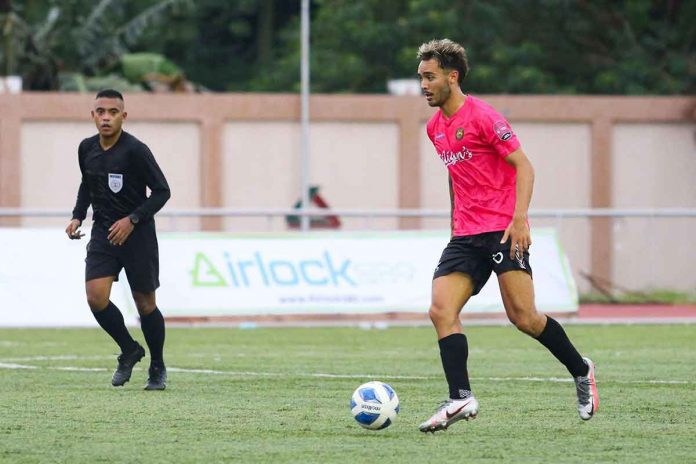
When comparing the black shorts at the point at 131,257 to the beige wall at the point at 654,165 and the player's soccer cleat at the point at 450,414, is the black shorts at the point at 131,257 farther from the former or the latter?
the beige wall at the point at 654,165

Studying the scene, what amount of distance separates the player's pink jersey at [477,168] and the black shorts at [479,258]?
5 cm

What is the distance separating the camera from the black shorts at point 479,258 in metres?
8.46

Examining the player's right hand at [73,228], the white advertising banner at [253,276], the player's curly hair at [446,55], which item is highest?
the player's curly hair at [446,55]

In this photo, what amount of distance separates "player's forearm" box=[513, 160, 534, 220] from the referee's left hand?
3.23 m

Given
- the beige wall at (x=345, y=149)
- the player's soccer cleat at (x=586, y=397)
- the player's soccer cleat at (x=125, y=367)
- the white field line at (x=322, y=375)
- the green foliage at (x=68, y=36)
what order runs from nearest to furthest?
the player's soccer cleat at (x=586, y=397) < the player's soccer cleat at (x=125, y=367) < the white field line at (x=322, y=375) < the beige wall at (x=345, y=149) < the green foliage at (x=68, y=36)

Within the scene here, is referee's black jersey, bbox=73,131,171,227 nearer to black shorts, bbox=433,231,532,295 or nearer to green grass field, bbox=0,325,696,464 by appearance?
green grass field, bbox=0,325,696,464

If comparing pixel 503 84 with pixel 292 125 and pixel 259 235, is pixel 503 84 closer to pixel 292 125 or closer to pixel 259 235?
pixel 292 125

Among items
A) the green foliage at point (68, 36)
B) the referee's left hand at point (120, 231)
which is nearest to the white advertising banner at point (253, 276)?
the referee's left hand at point (120, 231)

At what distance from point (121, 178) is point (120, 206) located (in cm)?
20

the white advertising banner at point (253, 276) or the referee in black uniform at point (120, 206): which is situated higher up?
the referee in black uniform at point (120, 206)

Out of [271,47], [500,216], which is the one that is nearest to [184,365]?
[500,216]

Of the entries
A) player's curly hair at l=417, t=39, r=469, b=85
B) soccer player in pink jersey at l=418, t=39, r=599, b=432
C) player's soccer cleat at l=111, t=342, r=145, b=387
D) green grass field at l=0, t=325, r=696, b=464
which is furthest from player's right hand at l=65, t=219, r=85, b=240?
player's curly hair at l=417, t=39, r=469, b=85

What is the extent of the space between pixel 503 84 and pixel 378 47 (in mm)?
3516

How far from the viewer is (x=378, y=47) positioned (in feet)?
131
